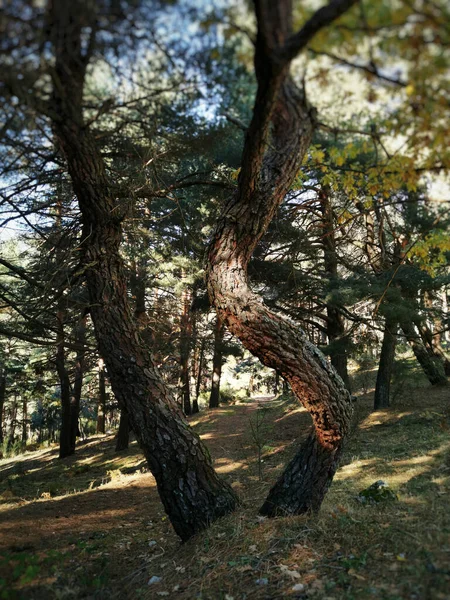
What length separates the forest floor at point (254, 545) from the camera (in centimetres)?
280

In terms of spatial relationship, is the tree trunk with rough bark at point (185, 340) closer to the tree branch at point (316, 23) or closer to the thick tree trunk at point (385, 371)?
the thick tree trunk at point (385, 371)

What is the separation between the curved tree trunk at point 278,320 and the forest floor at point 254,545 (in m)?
0.39

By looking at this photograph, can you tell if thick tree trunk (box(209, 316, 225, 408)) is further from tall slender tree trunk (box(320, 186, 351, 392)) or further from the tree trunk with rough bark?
tall slender tree trunk (box(320, 186, 351, 392))

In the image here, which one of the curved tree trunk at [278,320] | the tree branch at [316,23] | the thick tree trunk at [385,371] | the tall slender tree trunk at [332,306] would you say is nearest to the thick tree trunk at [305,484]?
the curved tree trunk at [278,320]

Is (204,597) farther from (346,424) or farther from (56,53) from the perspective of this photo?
(56,53)

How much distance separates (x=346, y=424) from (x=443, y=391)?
9.23 metres

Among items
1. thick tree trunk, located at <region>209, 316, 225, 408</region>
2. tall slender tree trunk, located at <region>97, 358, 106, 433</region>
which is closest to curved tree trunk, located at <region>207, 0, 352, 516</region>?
tall slender tree trunk, located at <region>97, 358, 106, 433</region>

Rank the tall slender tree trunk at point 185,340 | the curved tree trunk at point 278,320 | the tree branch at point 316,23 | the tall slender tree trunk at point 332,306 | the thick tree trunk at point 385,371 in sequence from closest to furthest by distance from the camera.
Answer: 1. the tree branch at point 316,23
2. the curved tree trunk at point 278,320
3. the tall slender tree trunk at point 332,306
4. the thick tree trunk at point 385,371
5. the tall slender tree trunk at point 185,340

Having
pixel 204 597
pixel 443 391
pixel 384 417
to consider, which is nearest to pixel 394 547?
pixel 204 597

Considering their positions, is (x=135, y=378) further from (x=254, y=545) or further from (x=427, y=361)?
(x=427, y=361)

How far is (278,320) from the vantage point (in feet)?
12.7

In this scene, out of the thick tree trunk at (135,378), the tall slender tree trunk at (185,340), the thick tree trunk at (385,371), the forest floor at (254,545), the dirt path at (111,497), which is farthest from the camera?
the tall slender tree trunk at (185,340)

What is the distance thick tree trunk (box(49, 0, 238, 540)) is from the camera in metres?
3.90

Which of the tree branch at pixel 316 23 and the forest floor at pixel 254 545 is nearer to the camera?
the tree branch at pixel 316 23
